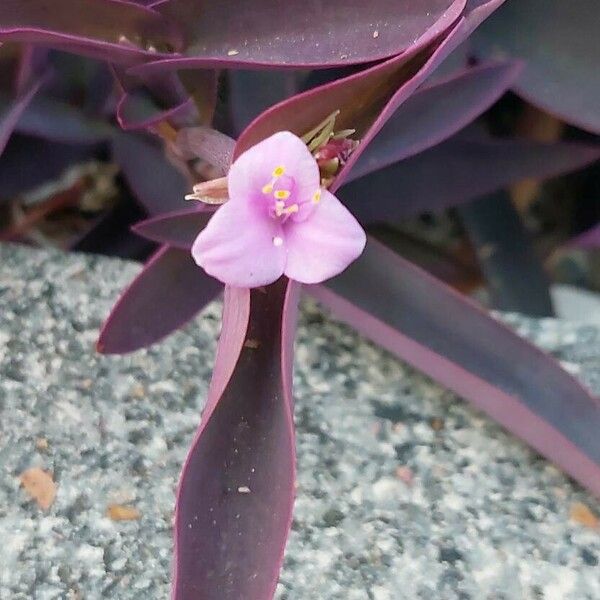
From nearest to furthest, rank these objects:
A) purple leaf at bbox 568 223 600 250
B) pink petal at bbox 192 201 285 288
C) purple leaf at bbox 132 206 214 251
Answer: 1. pink petal at bbox 192 201 285 288
2. purple leaf at bbox 132 206 214 251
3. purple leaf at bbox 568 223 600 250

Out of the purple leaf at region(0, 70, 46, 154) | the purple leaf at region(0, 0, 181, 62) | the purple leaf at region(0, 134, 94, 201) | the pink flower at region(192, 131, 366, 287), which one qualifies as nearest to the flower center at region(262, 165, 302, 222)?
the pink flower at region(192, 131, 366, 287)

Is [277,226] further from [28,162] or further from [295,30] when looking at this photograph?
[28,162]

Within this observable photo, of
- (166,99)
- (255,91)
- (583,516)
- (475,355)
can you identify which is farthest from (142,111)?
(583,516)

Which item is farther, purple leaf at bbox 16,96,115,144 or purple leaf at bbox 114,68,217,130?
purple leaf at bbox 16,96,115,144

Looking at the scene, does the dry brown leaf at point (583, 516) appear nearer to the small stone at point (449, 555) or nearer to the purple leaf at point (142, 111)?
Answer: the small stone at point (449, 555)

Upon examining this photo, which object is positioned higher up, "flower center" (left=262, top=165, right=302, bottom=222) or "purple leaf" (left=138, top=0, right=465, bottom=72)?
"purple leaf" (left=138, top=0, right=465, bottom=72)

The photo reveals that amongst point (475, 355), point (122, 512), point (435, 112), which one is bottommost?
point (122, 512)

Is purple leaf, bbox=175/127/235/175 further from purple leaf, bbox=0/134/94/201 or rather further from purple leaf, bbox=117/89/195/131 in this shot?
purple leaf, bbox=0/134/94/201

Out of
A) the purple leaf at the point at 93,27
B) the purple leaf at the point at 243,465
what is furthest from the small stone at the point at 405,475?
the purple leaf at the point at 93,27
